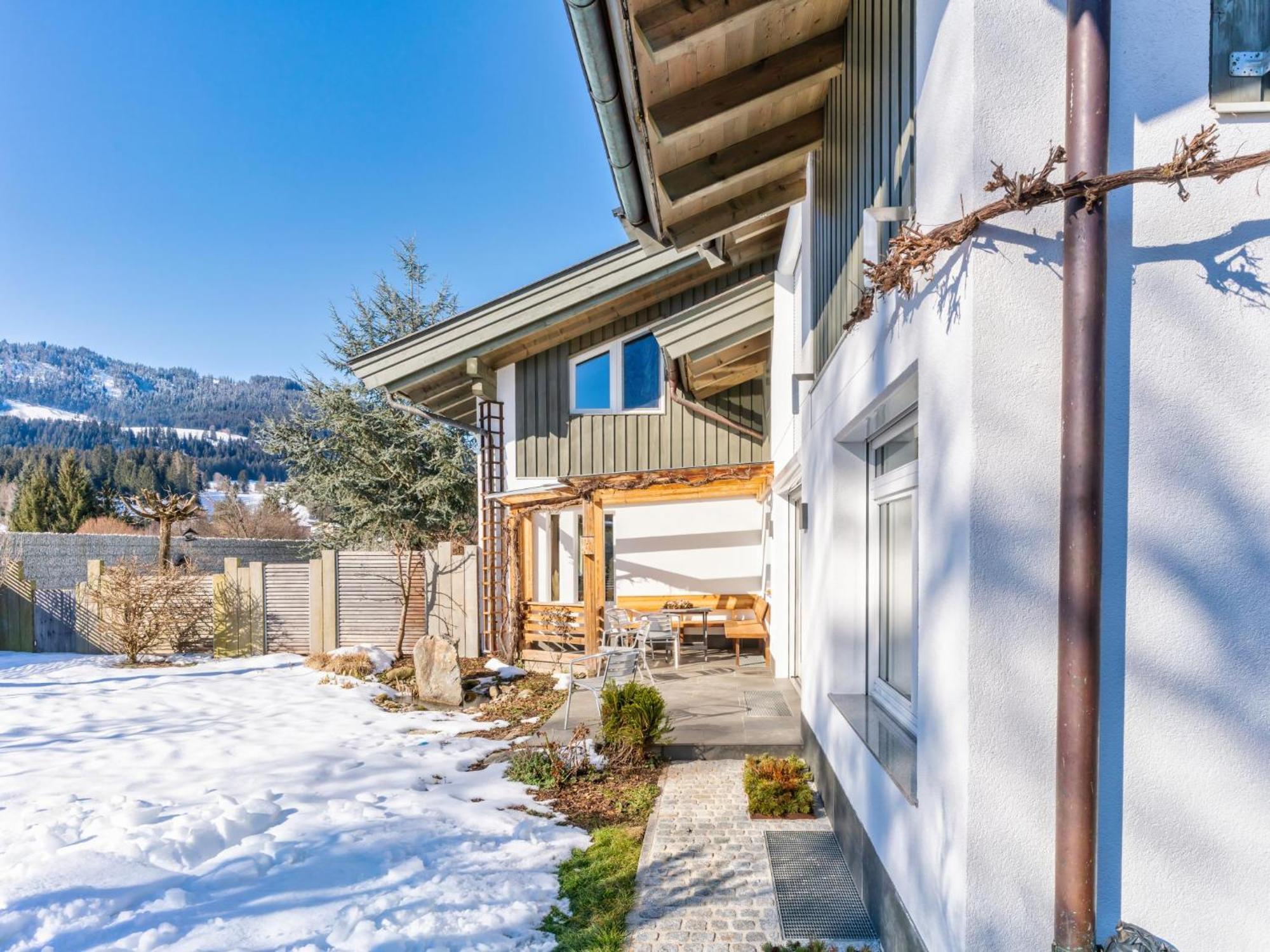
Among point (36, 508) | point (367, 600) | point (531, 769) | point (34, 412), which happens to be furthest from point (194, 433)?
point (531, 769)

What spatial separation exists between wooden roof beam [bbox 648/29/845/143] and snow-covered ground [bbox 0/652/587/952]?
15.0ft

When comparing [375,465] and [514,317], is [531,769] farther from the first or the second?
[375,465]

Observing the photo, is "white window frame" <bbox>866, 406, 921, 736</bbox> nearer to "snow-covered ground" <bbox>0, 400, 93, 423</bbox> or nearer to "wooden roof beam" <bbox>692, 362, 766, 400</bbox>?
"wooden roof beam" <bbox>692, 362, 766, 400</bbox>

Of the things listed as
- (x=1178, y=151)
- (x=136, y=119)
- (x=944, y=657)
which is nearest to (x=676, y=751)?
(x=944, y=657)

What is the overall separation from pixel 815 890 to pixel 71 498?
3140 cm

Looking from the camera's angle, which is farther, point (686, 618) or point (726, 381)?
point (686, 618)

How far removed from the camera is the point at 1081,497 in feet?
6.02

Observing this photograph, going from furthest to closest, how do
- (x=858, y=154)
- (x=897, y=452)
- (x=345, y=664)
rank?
(x=345, y=664) < (x=858, y=154) < (x=897, y=452)

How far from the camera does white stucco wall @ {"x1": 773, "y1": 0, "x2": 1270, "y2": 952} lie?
190 cm

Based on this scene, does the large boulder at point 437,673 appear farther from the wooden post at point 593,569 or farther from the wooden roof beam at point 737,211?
the wooden roof beam at point 737,211

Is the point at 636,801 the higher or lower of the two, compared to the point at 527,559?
lower

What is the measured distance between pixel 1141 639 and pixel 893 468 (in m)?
1.68

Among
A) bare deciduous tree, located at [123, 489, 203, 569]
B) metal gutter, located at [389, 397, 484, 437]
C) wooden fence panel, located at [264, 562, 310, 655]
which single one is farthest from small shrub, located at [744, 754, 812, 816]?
bare deciduous tree, located at [123, 489, 203, 569]

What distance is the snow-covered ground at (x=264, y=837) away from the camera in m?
3.21
